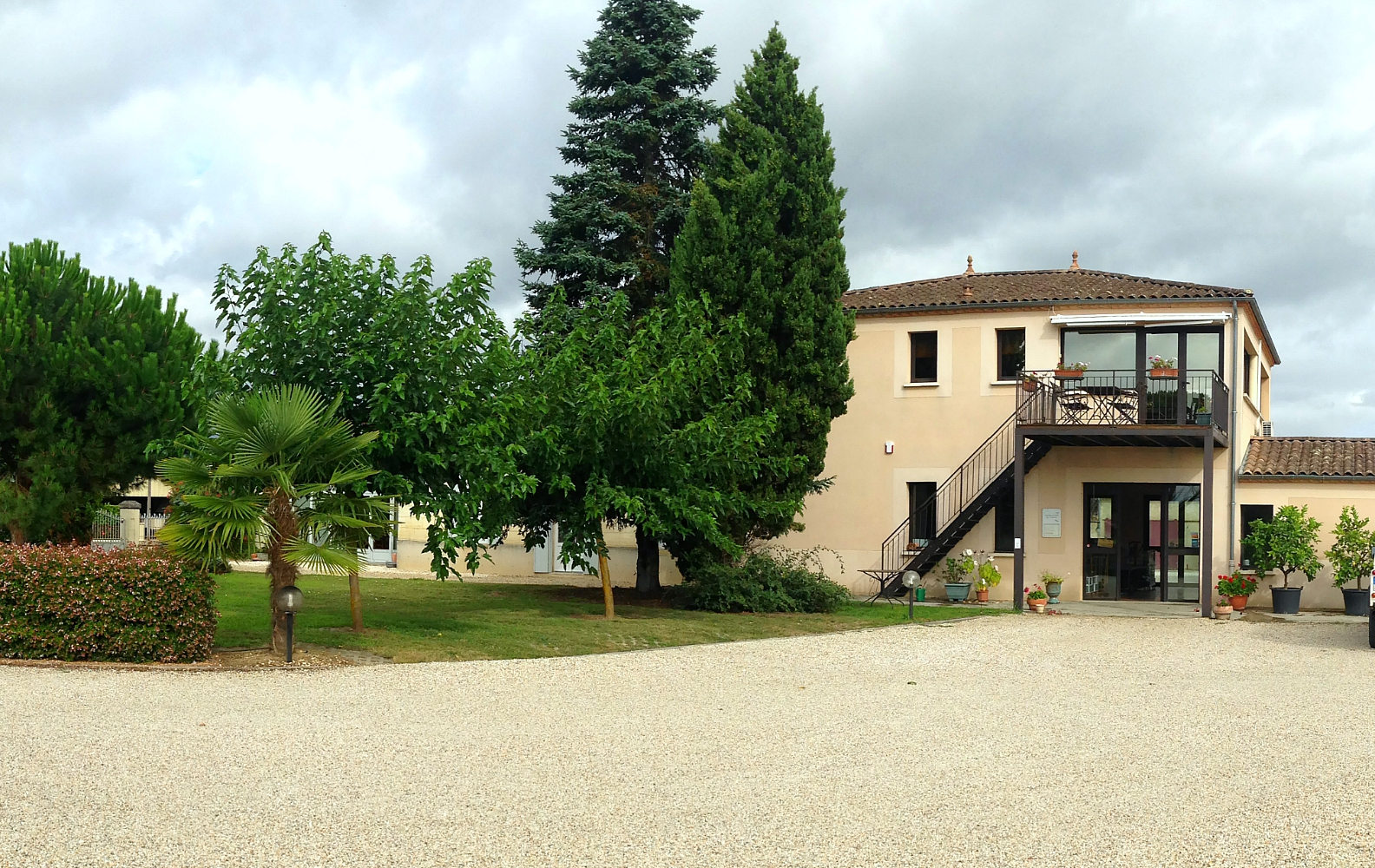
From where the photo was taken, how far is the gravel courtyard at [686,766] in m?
5.68

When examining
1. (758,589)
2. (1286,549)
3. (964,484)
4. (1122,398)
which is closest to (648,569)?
(758,589)

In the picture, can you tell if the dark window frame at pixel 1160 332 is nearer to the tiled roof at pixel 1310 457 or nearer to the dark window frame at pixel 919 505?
the tiled roof at pixel 1310 457

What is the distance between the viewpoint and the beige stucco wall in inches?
844

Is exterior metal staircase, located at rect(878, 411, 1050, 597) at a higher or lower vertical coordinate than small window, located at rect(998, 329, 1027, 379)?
lower

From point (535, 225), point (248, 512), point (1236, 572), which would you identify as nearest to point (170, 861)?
point (248, 512)

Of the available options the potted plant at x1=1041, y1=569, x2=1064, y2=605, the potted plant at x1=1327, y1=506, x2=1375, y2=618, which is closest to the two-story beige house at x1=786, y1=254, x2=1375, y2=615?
the potted plant at x1=1041, y1=569, x2=1064, y2=605

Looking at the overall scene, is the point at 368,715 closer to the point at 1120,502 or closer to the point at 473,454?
the point at 473,454

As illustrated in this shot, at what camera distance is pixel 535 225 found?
89.0ft

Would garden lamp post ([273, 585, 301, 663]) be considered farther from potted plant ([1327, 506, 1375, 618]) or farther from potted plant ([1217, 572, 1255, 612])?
potted plant ([1327, 506, 1375, 618])

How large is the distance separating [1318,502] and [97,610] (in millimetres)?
19860

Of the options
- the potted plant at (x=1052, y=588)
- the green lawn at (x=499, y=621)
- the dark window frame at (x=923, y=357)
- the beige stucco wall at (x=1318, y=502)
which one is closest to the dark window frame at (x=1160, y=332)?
the beige stucco wall at (x=1318, y=502)

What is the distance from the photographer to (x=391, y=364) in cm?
1352

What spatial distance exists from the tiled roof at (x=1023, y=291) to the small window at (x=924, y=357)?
688 mm

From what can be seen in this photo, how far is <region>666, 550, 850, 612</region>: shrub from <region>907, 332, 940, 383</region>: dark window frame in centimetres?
558
